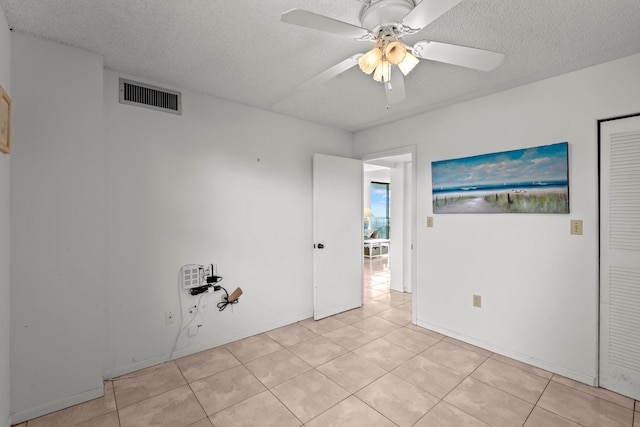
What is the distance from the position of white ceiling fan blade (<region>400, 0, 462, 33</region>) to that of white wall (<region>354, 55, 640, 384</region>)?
6.01ft

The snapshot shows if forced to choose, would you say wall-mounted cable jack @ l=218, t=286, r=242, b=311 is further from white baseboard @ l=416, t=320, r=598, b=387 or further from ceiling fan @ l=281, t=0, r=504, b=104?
ceiling fan @ l=281, t=0, r=504, b=104

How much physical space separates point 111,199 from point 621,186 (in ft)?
12.8

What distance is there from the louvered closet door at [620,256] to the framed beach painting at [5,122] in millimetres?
3951

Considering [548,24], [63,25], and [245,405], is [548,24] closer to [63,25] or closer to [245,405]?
[63,25]

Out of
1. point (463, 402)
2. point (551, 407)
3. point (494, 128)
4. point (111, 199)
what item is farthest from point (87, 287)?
point (494, 128)

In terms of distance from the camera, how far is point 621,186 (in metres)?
2.08

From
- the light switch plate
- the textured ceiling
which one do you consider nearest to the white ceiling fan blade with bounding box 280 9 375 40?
the textured ceiling

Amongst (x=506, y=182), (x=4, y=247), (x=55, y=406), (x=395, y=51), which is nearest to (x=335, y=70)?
(x=395, y=51)

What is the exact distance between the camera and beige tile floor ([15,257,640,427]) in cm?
184

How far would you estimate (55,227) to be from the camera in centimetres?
195

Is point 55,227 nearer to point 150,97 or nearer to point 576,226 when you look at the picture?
point 150,97

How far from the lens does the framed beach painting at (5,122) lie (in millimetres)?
1571

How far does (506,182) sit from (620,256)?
3.07ft

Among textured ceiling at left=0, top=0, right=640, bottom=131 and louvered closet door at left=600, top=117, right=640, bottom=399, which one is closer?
textured ceiling at left=0, top=0, right=640, bottom=131
